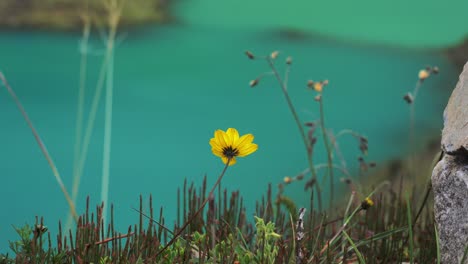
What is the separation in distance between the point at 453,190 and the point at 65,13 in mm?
2765

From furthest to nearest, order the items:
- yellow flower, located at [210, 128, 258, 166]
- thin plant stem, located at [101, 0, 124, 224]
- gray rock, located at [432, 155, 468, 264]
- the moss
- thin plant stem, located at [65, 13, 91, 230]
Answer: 1. the moss
2. thin plant stem, located at [65, 13, 91, 230]
3. thin plant stem, located at [101, 0, 124, 224]
4. gray rock, located at [432, 155, 468, 264]
5. yellow flower, located at [210, 128, 258, 166]

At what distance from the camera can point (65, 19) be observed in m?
3.92

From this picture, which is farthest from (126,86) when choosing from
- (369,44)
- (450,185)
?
(450,185)

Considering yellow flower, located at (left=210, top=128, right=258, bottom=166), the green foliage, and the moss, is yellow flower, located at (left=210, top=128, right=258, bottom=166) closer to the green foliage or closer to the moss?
the green foliage

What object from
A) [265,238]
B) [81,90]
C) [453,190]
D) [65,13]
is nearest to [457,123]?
[453,190]

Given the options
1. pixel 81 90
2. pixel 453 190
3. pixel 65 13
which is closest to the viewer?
pixel 453 190

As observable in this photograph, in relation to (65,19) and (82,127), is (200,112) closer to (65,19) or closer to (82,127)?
(82,127)

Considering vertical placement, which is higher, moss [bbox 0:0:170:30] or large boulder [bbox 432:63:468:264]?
moss [bbox 0:0:170:30]

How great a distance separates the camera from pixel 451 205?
62.9 inches

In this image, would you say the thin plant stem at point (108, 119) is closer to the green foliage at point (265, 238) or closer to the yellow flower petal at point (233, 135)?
the green foliage at point (265, 238)

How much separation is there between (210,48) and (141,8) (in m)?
0.50

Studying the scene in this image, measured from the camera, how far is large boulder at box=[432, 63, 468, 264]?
158cm

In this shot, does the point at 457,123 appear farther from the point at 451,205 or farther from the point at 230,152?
the point at 230,152

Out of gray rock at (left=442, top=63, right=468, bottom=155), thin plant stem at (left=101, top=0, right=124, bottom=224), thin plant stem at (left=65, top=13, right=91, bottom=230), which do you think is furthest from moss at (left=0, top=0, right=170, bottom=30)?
gray rock at (left=442, top=63, right=468, bottom=155)
